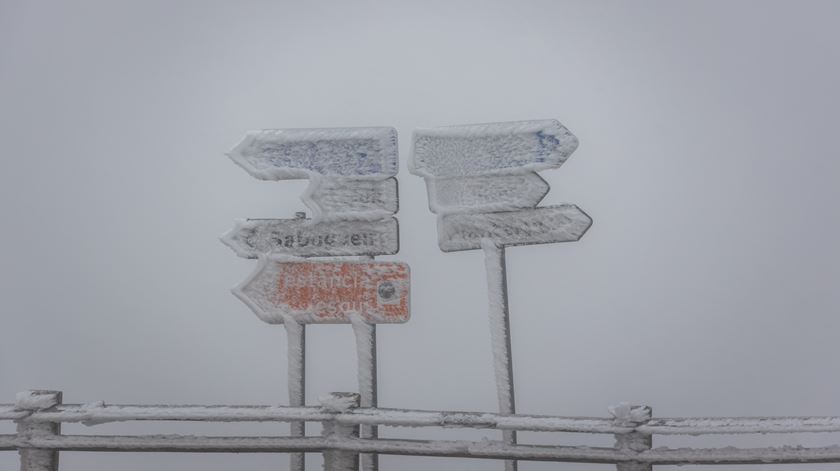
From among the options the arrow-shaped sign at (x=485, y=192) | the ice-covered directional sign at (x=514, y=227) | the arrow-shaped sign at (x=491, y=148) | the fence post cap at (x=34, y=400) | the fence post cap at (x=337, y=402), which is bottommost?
the fence post cap at (x=337, y=402)

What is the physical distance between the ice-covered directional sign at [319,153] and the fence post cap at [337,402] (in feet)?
2.36

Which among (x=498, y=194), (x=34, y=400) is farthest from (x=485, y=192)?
(x=34, y=400)

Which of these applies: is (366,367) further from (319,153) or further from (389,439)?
(319,153)

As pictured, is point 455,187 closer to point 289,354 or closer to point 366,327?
point 366,327

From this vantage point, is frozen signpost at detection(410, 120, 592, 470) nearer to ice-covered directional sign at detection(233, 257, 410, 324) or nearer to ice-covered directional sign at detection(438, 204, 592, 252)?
ice-covered directional sign at detection(438, 204, 592, 252)

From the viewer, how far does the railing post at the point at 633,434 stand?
5.72 ft

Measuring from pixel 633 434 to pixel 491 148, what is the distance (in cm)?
97

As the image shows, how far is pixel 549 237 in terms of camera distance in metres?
2.04

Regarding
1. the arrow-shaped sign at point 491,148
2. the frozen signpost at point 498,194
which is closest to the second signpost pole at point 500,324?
the frozen signpost at point 498,194

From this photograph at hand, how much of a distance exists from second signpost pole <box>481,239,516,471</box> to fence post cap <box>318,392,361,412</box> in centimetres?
50

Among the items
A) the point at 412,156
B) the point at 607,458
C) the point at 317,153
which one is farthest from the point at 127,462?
the point at 607,458

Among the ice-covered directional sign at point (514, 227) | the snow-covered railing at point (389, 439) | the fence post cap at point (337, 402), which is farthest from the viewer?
the ice-covered directional sign at point (514, 227)

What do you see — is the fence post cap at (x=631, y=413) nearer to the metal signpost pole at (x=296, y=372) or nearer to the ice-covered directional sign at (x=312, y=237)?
the ice-covered directional sign at (x=312, y=237)

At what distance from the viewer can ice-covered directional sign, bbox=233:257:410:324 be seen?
2084 mm
